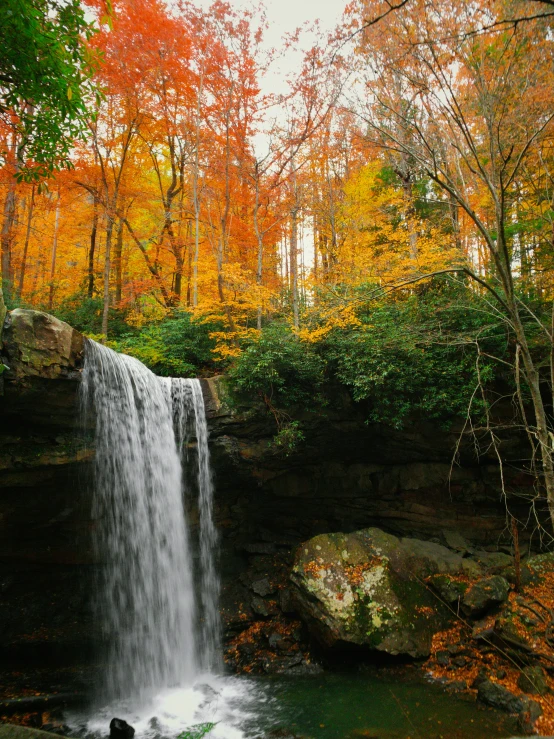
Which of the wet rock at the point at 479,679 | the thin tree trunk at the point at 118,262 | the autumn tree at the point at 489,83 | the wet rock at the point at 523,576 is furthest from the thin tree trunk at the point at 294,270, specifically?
the wet rock at the point at 479,679

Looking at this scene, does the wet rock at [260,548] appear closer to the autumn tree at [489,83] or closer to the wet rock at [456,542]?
the wet rock at [456,542]

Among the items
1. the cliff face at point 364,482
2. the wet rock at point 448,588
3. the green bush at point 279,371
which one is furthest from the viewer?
the cliff face at point 364,482

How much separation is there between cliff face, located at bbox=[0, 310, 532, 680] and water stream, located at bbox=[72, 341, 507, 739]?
428 millimetres

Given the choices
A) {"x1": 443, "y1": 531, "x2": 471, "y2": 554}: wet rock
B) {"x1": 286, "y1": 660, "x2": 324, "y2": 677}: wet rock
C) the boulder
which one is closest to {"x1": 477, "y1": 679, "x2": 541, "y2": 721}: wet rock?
{"x1": 286, "y1": 660, "x2": 324, "y2": 677}: wet rock

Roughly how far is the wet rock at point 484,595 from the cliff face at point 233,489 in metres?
2.20

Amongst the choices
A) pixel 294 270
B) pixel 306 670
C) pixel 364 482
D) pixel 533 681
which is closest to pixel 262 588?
pixel 306 670

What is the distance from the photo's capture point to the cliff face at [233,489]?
6.23 meters

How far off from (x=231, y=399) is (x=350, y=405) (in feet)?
8.94

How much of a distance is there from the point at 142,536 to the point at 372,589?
4.27 metres

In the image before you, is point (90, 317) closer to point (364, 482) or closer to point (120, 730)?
point (364, 482)

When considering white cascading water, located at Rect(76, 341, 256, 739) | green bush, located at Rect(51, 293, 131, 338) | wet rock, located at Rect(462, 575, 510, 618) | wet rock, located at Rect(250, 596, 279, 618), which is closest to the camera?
white cascading water, located at Rect(76, 341, 256, 739)

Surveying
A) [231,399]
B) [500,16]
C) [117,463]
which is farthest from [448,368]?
[117,463]

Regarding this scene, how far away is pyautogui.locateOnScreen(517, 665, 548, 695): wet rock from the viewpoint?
17.5 ft

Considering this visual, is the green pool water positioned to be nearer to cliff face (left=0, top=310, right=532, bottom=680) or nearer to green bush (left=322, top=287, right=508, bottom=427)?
cliff face (left=0, top=310, right=532, bottom=680)
